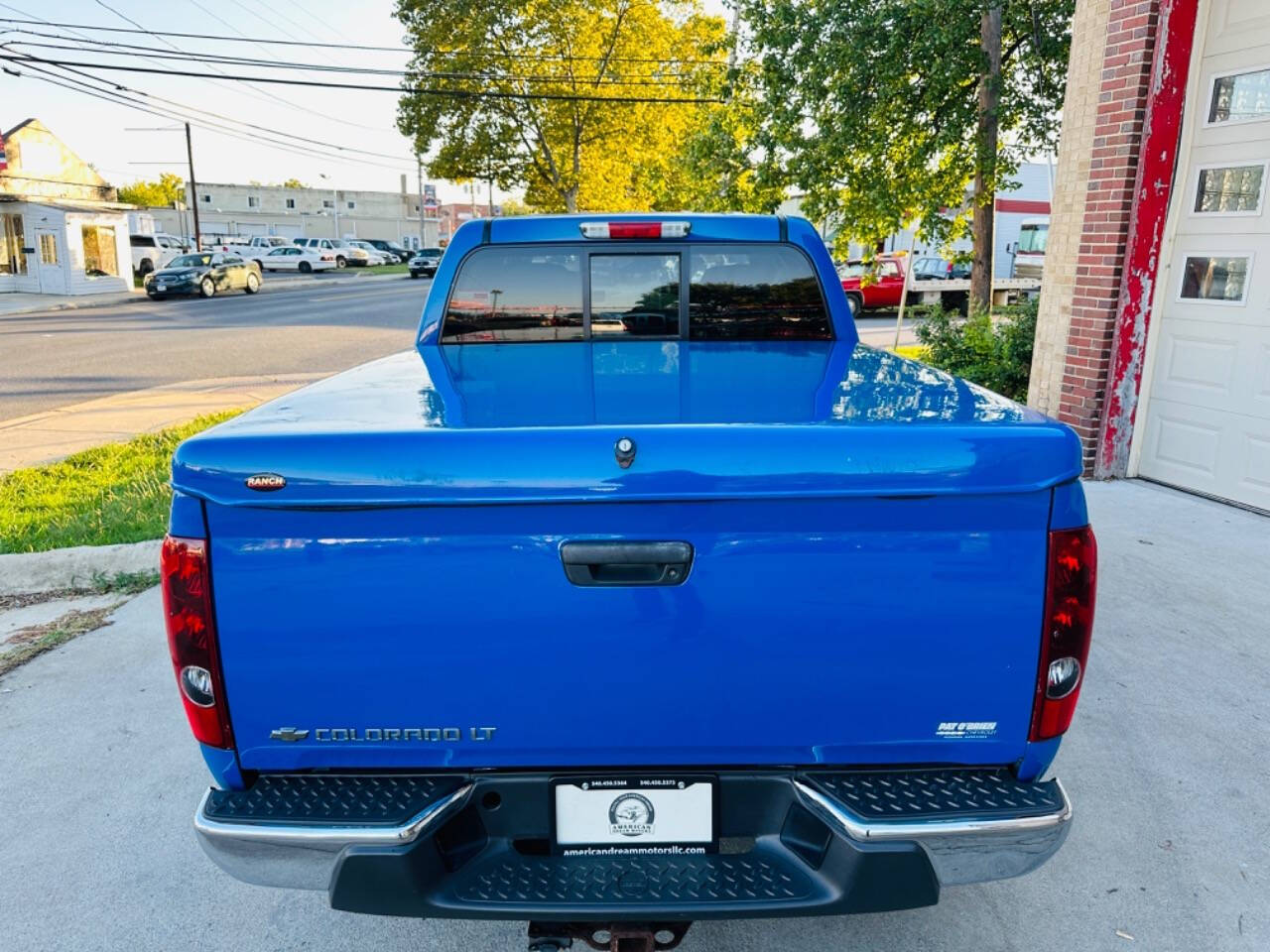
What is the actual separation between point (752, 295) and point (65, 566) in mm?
4495

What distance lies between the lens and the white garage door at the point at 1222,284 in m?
6.18

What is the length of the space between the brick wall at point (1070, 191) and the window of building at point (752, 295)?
4567 millimetres

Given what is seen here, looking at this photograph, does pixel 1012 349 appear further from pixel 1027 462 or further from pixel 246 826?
pixel 246 826

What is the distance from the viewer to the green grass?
6.01 meters

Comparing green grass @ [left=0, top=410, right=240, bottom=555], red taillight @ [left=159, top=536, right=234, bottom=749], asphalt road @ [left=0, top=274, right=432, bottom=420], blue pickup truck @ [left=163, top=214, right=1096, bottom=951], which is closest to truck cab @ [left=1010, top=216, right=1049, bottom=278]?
asphalt road @ [left=0, top=274, right=432, bottom=420]

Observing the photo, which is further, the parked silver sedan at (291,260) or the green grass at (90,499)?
the parked silver sedan at (291,260)

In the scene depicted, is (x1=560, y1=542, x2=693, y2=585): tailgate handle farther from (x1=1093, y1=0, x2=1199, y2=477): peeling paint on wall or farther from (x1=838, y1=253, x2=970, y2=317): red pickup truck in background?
(x1=838, y1=253, x2=970, y2=317): red pickup truck in background

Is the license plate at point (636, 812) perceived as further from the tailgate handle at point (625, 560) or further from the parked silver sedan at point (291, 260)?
the parked silver sedan at point (291, 260)

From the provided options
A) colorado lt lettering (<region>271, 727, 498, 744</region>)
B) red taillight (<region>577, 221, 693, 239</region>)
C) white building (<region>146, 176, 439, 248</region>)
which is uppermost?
white building (<region>146, 176, 439, 248</region>)

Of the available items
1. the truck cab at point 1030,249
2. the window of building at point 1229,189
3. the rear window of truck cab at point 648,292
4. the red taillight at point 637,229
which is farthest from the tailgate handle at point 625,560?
the truck cab at point 1030,249

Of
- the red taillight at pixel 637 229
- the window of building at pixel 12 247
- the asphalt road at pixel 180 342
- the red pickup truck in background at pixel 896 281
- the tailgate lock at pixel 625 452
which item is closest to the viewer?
the tailgate lock at pixel 625 452

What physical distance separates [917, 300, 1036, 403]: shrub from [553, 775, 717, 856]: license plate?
8.11m

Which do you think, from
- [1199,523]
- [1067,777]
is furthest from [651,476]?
[1199,523]

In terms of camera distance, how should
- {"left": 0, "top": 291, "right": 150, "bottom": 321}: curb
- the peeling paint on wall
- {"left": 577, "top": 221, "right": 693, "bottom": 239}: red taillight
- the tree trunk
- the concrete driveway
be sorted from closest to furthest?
the concrete driveway → {"left": 577, "top": 221, "right": 693, "bottom": 239}: red taillight → the peeling paint on wall → the tree trunk → {"left": 0, "top": 291, "right": 150, "bottom": 321}: curb
